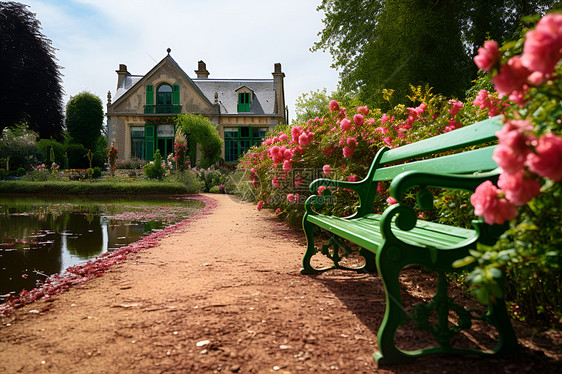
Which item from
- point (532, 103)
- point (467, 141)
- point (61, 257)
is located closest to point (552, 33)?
point (532, 103)

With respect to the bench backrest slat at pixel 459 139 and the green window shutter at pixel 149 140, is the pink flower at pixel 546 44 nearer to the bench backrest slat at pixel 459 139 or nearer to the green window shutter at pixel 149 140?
the bench backrest slat at pixel 459 139

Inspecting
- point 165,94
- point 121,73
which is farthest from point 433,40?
point 121,73

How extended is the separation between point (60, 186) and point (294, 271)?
1486 centimetres

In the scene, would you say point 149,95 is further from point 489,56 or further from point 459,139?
point 489,56

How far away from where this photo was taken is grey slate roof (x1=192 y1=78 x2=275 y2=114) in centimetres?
2698

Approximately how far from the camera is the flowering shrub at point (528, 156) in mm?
1049

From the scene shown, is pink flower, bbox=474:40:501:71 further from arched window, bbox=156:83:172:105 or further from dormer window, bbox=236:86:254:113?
arched window, bbox=156:83:172:105

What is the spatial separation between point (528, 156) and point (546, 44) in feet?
1.08

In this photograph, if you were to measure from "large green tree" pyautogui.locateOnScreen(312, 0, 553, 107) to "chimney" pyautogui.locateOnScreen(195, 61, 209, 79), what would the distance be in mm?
21101

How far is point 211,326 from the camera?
1.98 metres

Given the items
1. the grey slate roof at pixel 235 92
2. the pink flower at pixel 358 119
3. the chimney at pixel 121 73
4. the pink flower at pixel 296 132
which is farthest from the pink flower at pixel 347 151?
the chimney at pixel 121 73

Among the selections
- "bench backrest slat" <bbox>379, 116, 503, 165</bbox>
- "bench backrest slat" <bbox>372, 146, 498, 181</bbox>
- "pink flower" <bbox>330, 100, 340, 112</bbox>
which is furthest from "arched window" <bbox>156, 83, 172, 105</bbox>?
"bench backrest slat" <bbox>372, 146, 498, 181</bbox>

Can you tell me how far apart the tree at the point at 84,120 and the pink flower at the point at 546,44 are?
31.7 m

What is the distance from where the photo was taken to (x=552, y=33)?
104 cm
